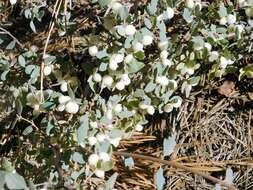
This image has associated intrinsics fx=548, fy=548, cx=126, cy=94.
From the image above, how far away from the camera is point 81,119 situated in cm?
118

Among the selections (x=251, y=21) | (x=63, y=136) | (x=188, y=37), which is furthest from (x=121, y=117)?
(x=251, y=21)

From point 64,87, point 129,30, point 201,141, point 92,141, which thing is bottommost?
point 201,141

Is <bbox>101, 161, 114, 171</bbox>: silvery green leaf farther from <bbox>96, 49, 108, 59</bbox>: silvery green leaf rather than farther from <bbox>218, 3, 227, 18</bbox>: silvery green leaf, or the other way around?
<bbox>218, 3, 227, 18</bbox>: silvery green leaf

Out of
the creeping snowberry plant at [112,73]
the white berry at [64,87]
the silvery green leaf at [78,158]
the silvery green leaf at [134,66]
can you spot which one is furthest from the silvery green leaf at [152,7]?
the silvery green leaf at [78,158]

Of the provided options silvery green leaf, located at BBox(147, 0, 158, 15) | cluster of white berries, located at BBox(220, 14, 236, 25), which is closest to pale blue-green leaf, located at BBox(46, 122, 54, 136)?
silvery green leaf, located at BBox(147, 0, 158, 15)

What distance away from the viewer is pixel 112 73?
1.25 m

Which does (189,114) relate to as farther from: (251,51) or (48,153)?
(48,153)

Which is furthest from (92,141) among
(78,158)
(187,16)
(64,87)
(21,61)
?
(187,16)

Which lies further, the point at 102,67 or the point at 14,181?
the point at 102,67

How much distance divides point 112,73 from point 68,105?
0.42 ft

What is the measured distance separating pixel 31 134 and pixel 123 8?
0.41m

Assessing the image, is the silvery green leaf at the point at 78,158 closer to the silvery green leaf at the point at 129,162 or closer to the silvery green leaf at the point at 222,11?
the silvery green leaf at the point at 129,162

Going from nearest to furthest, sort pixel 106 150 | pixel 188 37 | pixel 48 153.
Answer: pixel 106 150
pixel 48 153
pixel 188 37

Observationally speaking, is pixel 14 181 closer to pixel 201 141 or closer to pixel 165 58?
pixel 165 58
